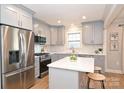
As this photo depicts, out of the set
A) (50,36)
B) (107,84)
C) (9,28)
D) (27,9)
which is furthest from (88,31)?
(9,28)

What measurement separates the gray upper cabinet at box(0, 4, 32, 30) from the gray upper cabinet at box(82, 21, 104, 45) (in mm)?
2992

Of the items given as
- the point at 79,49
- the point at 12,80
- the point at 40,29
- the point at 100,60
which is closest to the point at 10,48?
the point at 12,80

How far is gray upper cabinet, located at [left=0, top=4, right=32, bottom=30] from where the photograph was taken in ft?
9.04

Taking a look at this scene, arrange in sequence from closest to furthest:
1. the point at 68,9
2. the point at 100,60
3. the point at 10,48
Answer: the point at 10,48, the point at 68,9, the point at 100,60

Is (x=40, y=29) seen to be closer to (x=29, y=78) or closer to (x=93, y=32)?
(x=93, y=32)

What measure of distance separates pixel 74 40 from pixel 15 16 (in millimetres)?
4097

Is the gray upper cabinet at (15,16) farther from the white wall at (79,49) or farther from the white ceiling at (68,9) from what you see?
the white wall at (79,49)

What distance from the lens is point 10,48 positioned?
2.85 metres

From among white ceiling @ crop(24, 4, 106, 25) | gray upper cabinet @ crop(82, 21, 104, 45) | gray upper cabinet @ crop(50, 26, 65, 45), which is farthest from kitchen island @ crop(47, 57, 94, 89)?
gray upper cabinet @ crop(50, 26, 65, 45)

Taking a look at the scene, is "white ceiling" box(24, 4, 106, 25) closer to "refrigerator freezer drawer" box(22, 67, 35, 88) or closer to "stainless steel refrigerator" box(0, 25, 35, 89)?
"stainless steel refrigerator" box(0, 25, 35, 89)

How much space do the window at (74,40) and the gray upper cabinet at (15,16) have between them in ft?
11.0

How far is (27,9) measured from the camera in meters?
3.66
